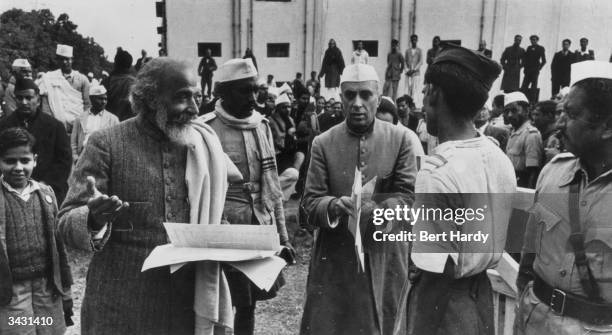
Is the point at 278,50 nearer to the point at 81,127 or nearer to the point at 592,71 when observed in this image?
the point at 81,127

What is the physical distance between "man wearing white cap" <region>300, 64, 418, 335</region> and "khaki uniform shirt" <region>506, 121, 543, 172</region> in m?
3.42

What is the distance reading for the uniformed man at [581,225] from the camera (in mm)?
2014

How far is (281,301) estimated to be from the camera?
5.22 m

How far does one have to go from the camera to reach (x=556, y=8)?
59.3ft

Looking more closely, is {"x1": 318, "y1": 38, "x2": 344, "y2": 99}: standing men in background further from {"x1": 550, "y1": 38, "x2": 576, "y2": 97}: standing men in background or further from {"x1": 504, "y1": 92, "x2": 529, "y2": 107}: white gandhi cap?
{"x1": 504, "y1": 92, "x2": 529, "y2": 107}: white gandhi cap

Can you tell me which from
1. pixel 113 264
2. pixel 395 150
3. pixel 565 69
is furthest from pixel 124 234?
pixel 565 69

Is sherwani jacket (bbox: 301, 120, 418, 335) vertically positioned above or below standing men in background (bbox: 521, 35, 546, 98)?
below

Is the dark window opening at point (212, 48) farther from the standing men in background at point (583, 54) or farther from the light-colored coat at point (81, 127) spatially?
the light-colored coat at point (81, 127)

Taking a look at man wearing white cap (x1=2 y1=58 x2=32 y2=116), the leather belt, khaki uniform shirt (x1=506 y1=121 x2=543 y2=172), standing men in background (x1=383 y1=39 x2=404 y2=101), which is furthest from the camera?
standing men in background (x1=383 y1=39 x2=404 y2=101)

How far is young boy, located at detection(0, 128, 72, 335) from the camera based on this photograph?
3232mm

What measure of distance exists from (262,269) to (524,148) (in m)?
5.01

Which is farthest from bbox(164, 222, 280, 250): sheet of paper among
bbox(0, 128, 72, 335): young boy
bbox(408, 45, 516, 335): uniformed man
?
bbox(0, 128, 72, 335): young boy

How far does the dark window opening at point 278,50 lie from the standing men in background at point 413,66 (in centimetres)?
589

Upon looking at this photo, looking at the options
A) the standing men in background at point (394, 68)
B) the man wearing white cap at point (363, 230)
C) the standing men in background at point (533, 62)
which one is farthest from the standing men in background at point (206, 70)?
the man wearing white cap at point (363, 230)
